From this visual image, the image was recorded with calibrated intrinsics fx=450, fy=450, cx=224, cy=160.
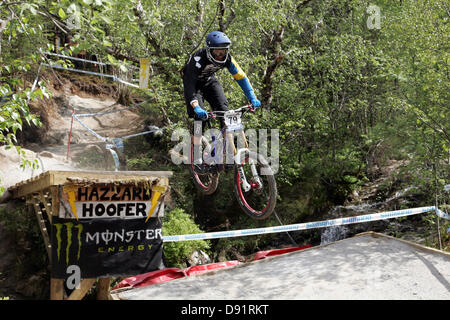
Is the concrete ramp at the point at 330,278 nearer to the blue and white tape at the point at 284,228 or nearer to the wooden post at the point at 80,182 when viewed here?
the blue and white tape at the point at 284,228

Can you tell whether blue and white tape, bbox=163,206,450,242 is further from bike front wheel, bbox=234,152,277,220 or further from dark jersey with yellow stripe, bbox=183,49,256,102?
dark jersey with yellow stripe, bbox=183,49,256,102

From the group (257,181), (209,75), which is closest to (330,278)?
(257,181)

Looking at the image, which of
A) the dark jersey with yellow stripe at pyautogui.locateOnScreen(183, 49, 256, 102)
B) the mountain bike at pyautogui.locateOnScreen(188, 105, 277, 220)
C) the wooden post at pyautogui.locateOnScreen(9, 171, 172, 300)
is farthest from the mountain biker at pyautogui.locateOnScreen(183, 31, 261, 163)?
the wooden post at pyautogui.locateOnScreen(9, 171, 172, 300)

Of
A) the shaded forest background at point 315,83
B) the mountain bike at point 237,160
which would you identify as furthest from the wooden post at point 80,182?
the shaded forest background at point 315,83

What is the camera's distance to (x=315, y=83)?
12500mm

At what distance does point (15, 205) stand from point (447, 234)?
9.44 m

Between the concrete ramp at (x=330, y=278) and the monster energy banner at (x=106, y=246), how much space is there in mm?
770

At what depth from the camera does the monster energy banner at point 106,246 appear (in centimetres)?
683

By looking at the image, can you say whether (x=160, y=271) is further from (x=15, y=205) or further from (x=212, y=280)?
(x=15, y=205)

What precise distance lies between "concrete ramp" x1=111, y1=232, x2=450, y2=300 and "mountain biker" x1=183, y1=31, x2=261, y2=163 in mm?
1874

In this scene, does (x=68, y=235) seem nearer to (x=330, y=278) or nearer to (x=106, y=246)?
(x=106, y=246)

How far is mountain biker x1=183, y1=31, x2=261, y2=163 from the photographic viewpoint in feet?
18.1

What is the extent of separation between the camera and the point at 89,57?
22078mm

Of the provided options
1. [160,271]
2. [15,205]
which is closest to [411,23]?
[160,271]
